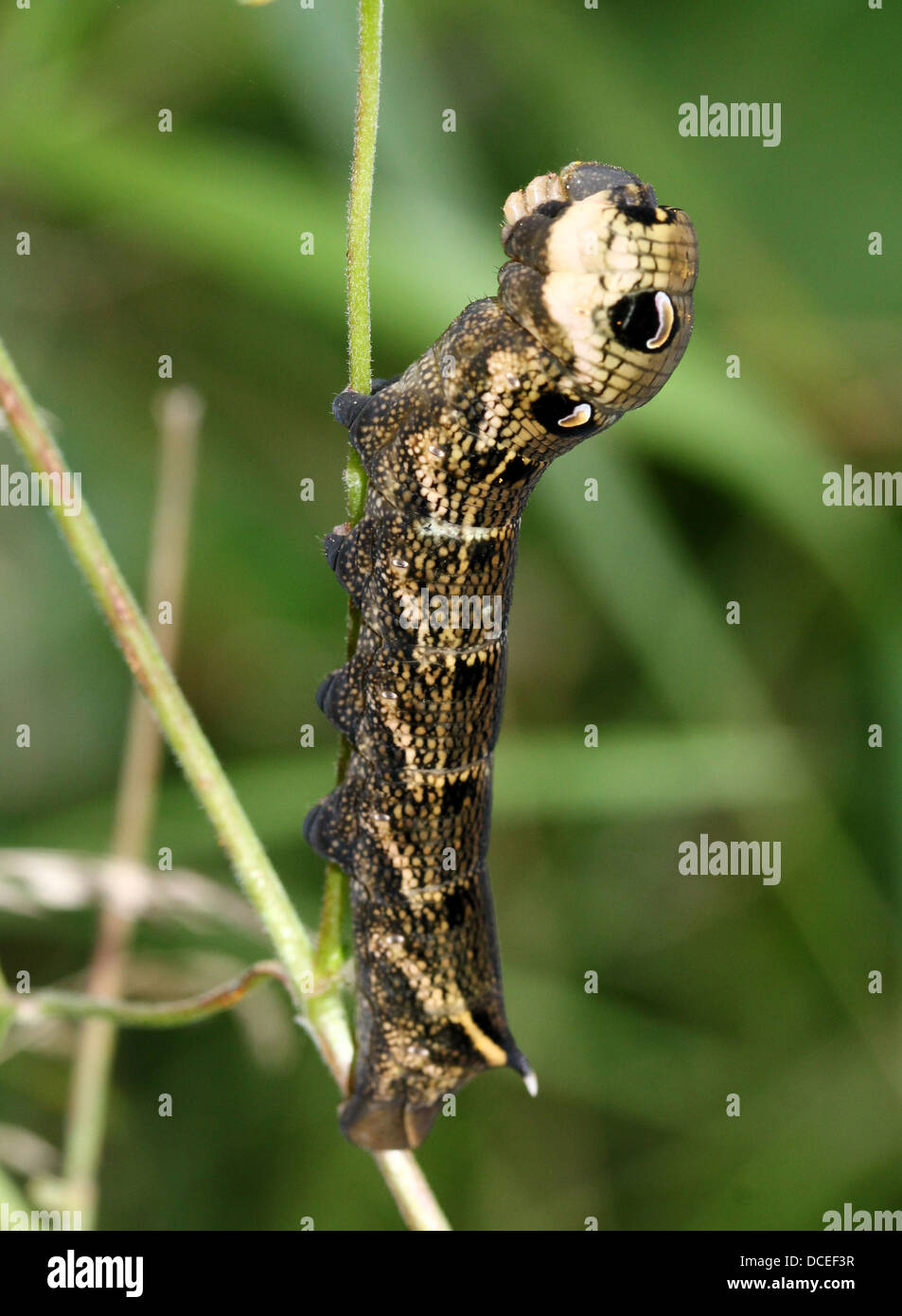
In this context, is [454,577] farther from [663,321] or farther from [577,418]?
[663,321]

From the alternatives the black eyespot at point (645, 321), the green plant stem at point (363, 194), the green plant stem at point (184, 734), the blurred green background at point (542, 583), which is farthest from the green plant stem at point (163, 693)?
the blurred green background at point (542, 583)

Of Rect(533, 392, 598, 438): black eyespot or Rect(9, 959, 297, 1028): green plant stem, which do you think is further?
Rect(533, 392, 598, 438): black eyespot

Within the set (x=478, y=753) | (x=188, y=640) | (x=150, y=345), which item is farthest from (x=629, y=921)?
(x=150, y=345)

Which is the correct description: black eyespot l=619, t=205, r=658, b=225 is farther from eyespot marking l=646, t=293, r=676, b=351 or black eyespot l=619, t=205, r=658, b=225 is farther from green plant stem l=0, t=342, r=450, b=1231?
green plant stem l=0, t=342, r=450, b=1231

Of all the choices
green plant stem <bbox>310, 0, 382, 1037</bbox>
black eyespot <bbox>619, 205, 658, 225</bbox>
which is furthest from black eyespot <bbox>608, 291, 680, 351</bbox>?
green plant stem <bbox>310, 0, 382, 1037</bbox>

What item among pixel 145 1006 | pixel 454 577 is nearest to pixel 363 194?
pixel 454 577

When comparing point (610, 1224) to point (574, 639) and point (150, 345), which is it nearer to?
point (574, 639)

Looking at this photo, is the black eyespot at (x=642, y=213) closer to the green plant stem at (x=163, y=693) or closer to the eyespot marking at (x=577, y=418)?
the eyespot marking at (x=577, y=418)
